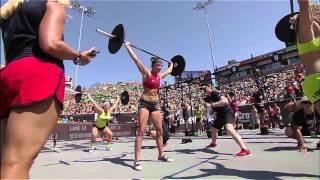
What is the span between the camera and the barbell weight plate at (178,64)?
7363 mm

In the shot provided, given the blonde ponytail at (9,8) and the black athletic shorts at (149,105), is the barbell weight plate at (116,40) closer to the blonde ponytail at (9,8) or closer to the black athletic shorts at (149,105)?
the black athletic shorts at (149,105)

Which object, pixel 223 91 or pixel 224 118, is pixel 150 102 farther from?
pixel 223 91

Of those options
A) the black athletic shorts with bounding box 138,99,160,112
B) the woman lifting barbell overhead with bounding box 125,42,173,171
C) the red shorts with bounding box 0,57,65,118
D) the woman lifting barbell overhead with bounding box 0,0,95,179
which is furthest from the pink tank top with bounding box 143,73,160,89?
the red shorts with bounding box 0,57,65,118

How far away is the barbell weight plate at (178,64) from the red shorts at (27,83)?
18.3 feet

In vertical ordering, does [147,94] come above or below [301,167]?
above

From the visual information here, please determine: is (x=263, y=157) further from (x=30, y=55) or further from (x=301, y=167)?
(x=30, y=55)

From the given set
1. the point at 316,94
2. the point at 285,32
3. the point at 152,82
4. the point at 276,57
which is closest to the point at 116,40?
the point at 152,82

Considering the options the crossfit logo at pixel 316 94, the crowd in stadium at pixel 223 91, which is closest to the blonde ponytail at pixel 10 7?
the crossfit logo at pixel 316 94

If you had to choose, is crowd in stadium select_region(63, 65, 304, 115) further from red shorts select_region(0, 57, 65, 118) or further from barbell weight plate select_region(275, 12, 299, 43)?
red shorts select_region(0, 57, 65, 118)

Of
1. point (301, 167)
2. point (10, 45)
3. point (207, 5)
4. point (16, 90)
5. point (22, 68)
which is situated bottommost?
point (301, 167)

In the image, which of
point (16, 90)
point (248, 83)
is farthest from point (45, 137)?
point (248, 83)

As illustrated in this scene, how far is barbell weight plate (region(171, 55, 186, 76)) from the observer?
736cm

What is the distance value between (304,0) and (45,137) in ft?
7.83

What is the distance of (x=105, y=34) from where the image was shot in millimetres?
5652
